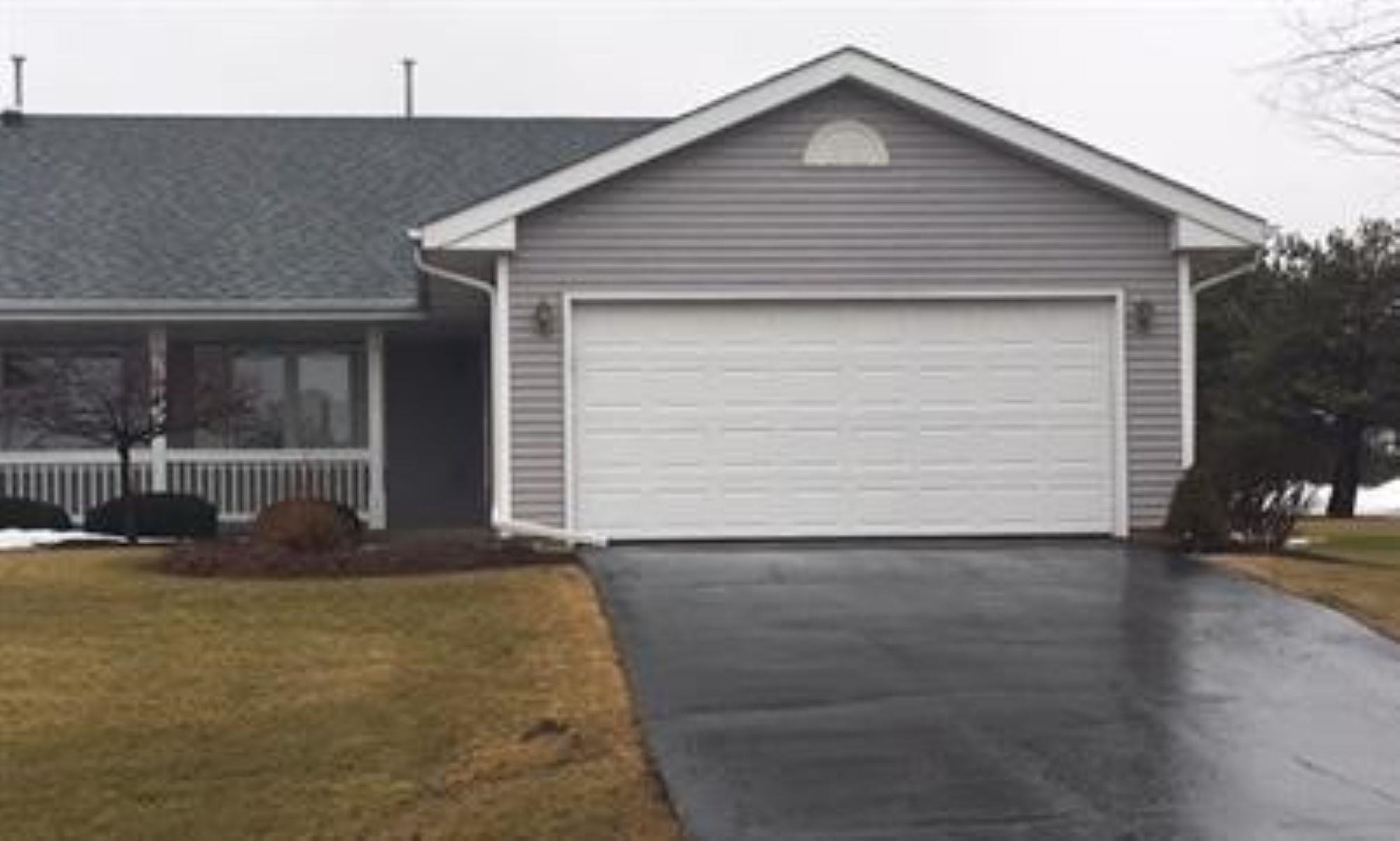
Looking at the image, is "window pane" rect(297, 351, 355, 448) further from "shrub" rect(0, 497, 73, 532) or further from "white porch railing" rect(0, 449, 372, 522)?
"shrub" rect(0, 497, 73, 532)

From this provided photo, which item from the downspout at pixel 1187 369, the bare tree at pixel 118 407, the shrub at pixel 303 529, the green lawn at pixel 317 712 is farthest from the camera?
the bare tree at pixel 118 407

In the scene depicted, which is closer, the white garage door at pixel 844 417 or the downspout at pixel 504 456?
the downspout at pixel 504 456

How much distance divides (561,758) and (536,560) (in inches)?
286

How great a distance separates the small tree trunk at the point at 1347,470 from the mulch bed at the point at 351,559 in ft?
72.2

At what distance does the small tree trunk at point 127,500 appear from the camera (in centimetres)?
2088

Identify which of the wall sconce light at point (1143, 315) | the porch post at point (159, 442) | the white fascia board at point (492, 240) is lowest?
the porch post at point (159, 442)

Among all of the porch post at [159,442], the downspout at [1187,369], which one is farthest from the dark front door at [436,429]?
the downspout at [1187,369]

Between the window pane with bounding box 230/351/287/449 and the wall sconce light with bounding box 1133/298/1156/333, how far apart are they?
10.6 metres

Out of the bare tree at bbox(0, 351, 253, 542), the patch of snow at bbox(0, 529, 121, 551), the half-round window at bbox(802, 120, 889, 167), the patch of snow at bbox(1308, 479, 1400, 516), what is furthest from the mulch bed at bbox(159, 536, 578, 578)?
the patch of snow at bbox(1308, 479, 1400, 516)

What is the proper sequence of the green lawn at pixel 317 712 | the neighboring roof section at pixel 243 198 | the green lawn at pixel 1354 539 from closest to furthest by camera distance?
the green lawn at pixel 317 712 < the green lawn at pixel 1354 539 < the neighboring roof section at pixel 243 198

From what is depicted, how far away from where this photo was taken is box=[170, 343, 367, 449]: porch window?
Result: 24312 mm

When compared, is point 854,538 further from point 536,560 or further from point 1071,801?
point 1071,801

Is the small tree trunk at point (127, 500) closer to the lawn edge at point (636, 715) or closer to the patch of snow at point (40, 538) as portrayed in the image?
the patch of snow at point (40, 538)

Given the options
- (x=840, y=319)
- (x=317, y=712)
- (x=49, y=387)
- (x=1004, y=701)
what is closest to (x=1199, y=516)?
(x=840, y=319)
